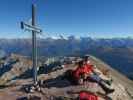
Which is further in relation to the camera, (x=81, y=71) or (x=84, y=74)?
(x=84, y=74)

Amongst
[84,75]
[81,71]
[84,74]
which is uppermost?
[81,71]

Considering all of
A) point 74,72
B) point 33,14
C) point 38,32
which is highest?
point 33,14

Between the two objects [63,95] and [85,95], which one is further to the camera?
[63,95]

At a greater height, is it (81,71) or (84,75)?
(81,71)

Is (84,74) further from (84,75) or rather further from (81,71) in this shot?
(81,71)

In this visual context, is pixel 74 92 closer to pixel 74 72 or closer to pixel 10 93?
pixel 74 72

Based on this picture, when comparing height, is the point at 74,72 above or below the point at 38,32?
below

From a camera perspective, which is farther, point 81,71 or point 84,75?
point 84,75

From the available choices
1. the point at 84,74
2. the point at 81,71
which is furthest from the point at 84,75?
the point at 81,71

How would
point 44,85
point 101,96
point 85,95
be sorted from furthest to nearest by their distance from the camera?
point 44,85, point 101,96, point 85,95

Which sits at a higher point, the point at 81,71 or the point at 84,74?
the point at 81,71

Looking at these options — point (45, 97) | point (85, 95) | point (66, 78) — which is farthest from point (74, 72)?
point (85, 95)

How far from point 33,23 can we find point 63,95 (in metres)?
9.74

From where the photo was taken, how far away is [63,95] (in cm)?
3481
